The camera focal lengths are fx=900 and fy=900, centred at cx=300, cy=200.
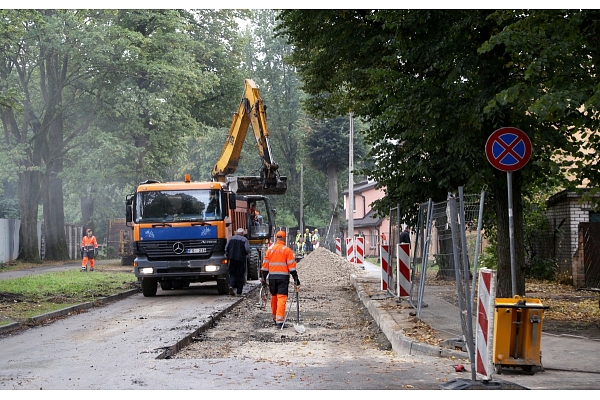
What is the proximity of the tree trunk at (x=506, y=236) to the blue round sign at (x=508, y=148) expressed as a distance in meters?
3.73

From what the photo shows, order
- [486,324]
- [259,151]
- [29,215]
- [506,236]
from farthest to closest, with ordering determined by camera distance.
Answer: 1. [29,215]
2. [259,151]
3. [506,236]
4. [486,324]

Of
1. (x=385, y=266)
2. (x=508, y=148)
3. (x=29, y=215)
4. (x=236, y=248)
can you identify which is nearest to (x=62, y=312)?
(x=236, y=248)

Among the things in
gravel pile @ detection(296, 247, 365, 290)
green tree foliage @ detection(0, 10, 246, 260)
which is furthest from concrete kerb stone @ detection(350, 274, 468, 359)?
green tree foliage @ detection(0, 10, 246, 260)

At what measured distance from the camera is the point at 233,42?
52750 millimetres

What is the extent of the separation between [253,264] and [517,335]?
18886 millimetres

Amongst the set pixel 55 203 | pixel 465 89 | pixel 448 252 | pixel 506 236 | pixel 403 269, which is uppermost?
pixel 465 89

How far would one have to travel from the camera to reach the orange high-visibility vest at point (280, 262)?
1619 centimetres

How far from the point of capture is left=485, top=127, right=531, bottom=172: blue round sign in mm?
12289

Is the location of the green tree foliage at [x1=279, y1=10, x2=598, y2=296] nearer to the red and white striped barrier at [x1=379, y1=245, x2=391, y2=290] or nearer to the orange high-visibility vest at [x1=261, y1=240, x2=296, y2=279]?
the red and white striped barrier at [x1=379, y1=245, x2=391, y2=290]

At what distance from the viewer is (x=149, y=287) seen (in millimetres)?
24141

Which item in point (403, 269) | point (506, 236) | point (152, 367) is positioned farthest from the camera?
point (403, 269)

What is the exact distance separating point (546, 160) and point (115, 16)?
33907mm

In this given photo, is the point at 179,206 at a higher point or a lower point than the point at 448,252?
higher

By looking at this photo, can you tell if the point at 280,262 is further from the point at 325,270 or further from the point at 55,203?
the point at 55,203
